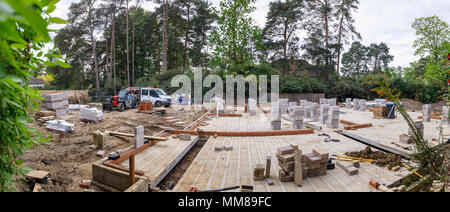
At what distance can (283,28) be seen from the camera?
26.6 m

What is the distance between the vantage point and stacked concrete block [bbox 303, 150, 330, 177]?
13.2 ft

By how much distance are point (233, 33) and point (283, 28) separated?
31.7ft

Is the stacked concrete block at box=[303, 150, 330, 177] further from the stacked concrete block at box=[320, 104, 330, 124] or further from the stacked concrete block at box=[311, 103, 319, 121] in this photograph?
the stacked concrete block at box=[311, 103, 319, 121]

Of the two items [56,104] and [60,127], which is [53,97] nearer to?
[56,104]

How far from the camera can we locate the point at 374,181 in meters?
3.62

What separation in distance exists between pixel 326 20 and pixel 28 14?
30733 mm

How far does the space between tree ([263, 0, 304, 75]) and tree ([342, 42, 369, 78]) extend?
23.0 metres

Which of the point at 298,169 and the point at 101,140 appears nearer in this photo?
the point at 298,169

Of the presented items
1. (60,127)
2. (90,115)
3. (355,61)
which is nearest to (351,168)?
(60,127)

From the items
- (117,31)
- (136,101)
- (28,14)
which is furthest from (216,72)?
(28,14)

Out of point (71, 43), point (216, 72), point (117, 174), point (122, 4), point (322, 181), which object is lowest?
point (322, 181)

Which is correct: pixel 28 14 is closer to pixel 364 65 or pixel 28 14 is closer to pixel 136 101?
pixel 136 101

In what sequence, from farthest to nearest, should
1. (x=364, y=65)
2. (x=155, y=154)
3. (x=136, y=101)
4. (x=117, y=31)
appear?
1. (x=364, y=65)
2. (x=117, y=31)
3. (x=136, y=101)
4. (x=155, y=154)

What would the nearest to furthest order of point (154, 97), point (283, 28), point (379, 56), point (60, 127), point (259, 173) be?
point (259, 173), point (60, 127), point (154, 97), point (283, 28), point (379, 56)
